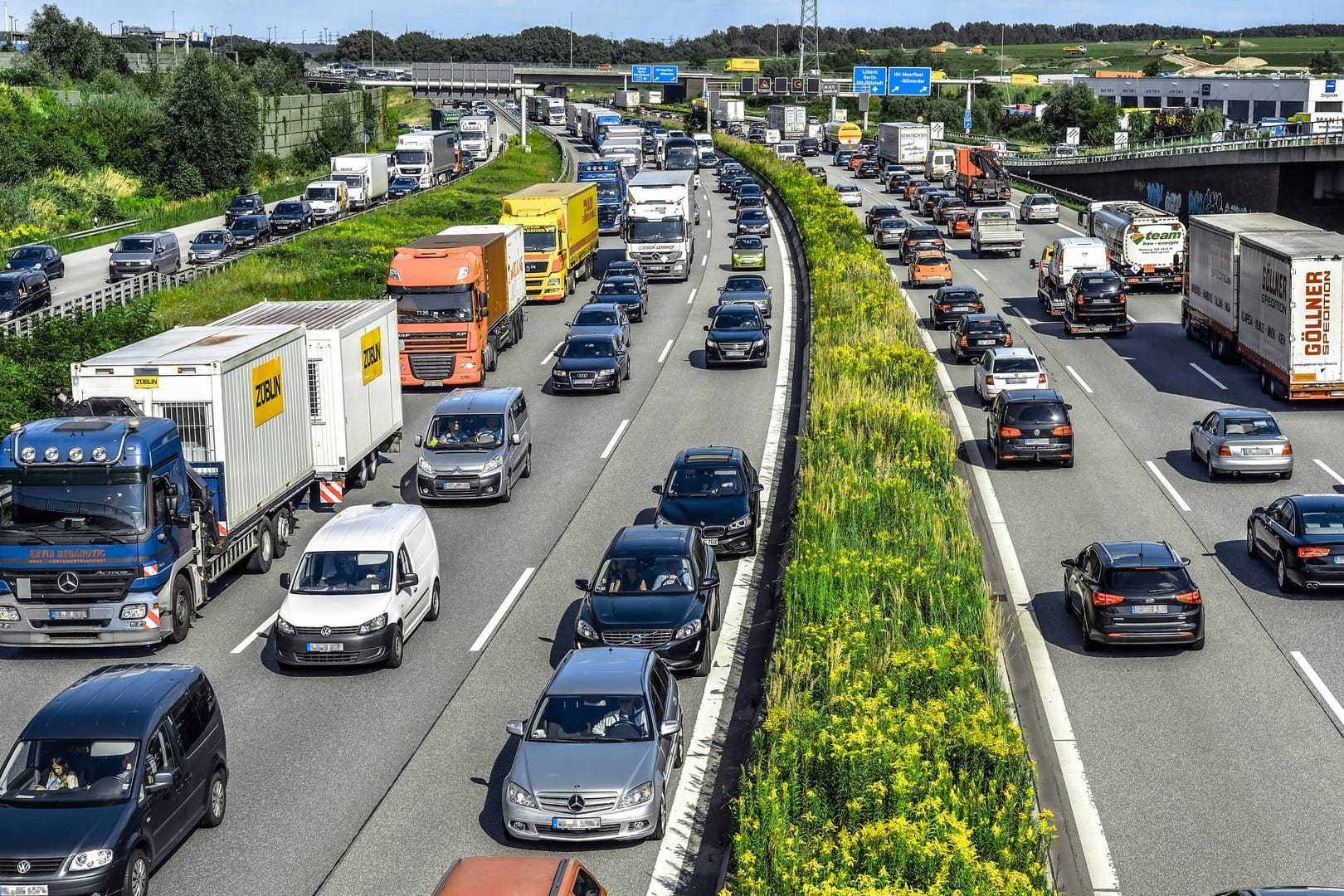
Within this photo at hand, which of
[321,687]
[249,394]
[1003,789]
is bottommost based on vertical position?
[321,687]

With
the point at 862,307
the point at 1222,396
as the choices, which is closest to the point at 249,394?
the point at 862,307

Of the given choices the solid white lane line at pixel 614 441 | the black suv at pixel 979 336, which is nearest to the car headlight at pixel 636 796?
the solid white lane line at pixel 614 441

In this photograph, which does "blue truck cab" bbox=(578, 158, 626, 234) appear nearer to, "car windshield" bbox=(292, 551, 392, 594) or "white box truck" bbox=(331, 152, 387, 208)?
"white box truck" bbox=(331, 152, 387, 208)

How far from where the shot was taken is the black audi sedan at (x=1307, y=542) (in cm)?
2367

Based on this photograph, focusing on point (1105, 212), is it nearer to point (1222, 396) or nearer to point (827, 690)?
point (1222, 396)

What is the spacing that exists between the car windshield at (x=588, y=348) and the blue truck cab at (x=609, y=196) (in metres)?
35.0

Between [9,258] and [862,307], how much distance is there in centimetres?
3719

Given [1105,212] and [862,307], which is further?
[1105,212]

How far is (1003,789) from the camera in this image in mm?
13930

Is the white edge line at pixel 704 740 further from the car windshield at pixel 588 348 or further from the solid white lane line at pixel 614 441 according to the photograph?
the car windshield at pixel 588 348

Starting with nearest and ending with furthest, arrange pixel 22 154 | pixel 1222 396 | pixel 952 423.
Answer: pixel 952 423
pixel 1222 396
pixel 22 154

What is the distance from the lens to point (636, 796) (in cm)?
1545

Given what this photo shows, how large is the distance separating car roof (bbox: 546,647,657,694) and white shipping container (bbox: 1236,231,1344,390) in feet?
82.6

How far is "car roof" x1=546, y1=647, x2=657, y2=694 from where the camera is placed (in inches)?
658
